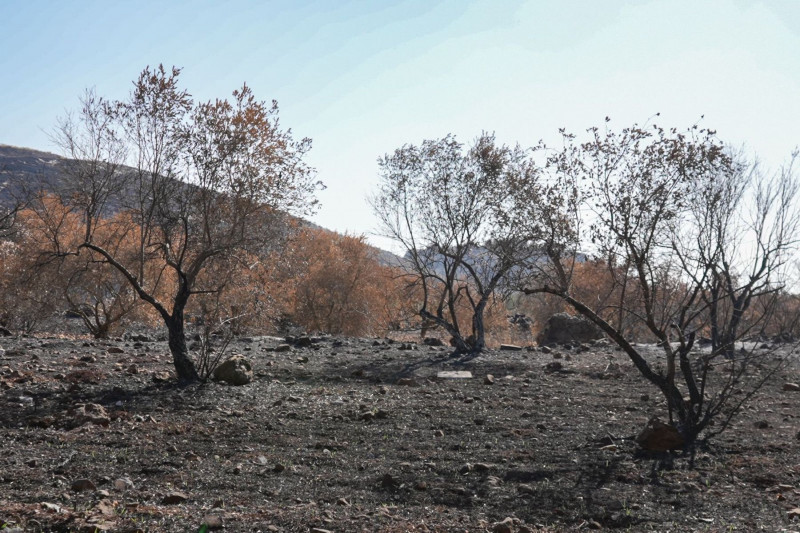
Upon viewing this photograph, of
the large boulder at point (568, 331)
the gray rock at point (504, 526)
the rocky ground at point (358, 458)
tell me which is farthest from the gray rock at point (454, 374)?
the large boulder at point (568, 331)

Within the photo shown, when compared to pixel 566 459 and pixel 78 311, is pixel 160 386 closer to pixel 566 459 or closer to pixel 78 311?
pixel 566 459

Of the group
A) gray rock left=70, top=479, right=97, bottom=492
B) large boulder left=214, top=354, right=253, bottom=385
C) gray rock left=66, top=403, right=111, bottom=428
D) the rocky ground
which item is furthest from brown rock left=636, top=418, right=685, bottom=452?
large boulder left=214, top=354, right=253, bottom=385

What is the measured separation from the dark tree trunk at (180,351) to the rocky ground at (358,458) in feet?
1.19

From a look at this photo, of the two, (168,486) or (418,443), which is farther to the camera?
(418,443)

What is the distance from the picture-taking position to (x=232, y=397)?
35.6ft

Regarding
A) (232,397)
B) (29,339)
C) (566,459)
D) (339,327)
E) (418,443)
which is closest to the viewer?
(566,459)

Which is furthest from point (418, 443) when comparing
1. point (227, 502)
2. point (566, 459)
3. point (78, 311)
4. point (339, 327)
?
point (339, 327)

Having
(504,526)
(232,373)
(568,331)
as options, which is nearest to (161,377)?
(232,373)

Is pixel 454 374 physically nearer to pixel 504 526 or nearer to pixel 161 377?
pixel 161 377

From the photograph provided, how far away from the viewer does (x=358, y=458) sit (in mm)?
7617

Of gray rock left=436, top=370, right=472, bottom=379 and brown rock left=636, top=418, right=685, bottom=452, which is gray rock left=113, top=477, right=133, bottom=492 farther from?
gray rock left=436, top=370, right=472, bottom=379

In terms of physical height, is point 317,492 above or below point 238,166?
below

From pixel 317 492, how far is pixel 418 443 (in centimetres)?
242

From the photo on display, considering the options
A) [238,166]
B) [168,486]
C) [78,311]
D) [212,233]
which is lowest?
[168,486]
